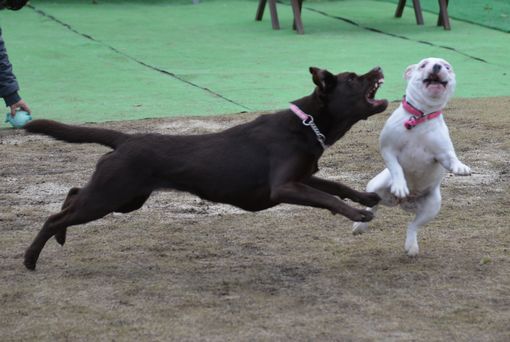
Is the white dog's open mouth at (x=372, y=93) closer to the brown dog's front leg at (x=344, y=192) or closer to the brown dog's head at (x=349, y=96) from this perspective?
the brown dog's head at (x=349, y=96)

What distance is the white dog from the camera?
4664 millimetres

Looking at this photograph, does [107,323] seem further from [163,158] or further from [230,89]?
[230,89]

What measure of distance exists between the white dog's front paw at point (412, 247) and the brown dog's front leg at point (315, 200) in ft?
1.61

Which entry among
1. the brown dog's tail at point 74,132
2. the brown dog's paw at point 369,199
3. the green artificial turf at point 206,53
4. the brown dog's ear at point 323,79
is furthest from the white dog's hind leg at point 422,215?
the green artificial turf at point 206,53

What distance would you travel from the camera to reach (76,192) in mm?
4992

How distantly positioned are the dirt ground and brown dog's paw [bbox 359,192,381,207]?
0.96 feet

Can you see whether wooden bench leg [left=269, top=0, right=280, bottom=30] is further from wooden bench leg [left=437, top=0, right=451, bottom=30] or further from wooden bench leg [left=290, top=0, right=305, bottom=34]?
wooden bench leg [left=437, top=0, right=451, bottom=30]

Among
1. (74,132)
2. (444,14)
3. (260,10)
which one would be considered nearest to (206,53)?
(260,10)

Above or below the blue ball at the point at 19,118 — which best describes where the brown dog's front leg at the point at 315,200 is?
above

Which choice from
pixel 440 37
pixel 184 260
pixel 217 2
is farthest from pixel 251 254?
pixel 217 2

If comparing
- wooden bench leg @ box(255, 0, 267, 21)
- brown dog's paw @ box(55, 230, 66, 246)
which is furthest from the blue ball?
wooden bench leg @ box(255, 0, 267, 21)

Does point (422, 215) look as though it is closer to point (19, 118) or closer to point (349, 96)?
point (349, 96)

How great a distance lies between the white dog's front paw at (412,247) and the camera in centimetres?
490

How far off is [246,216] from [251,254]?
76cm
